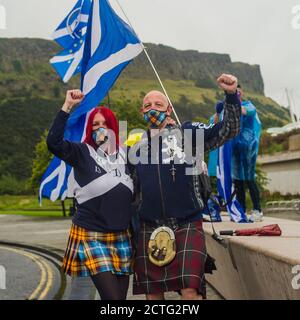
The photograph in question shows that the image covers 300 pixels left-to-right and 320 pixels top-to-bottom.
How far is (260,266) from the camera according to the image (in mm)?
3299

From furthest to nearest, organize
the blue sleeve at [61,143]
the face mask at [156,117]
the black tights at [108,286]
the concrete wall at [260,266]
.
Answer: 1. the face mask at [156,117]
2. the blue sleeve at [61,143]
3. the black tights at [108,286]
4. the concrete wall at [260,266]

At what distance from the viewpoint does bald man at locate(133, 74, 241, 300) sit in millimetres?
3062

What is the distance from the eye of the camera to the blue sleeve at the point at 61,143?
3133 mm

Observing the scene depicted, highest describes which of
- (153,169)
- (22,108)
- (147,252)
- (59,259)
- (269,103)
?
(269,103)

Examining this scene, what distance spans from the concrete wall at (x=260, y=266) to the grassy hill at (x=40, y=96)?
26.8 meters

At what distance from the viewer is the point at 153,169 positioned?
3.19 m

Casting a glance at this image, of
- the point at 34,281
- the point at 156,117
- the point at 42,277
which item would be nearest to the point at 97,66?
the point at 156,117

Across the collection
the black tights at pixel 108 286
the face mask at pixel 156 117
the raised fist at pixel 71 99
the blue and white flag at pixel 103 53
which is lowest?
the black tights at pixel 108 286

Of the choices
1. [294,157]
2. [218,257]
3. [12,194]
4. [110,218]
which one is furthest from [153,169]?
[12,194]

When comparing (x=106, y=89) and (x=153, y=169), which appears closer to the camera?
(x=153, y=169)
